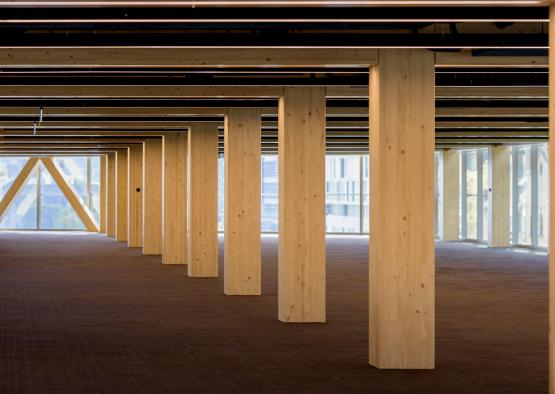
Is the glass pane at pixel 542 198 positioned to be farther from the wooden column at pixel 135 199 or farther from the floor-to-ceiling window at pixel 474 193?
the wooden column at pixel 135 199

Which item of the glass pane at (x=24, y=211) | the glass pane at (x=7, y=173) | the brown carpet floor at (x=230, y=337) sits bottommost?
the brown carpet floor at (x=230, y=337)

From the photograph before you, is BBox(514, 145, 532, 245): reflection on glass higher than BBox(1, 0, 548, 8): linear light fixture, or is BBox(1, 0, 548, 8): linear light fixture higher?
BBox(1, 0, 548, 8): linear light fixture

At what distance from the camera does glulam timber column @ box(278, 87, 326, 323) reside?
455 inches

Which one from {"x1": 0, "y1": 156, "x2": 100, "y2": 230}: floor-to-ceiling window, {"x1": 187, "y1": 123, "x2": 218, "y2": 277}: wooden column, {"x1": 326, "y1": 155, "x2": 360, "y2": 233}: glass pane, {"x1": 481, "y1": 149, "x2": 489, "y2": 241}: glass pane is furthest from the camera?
{"x1": 0, "y1": 156, "x2": 100, "y2": 230}: floor-to-ceiling window

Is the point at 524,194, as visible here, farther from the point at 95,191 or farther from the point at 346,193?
the point at 95,191

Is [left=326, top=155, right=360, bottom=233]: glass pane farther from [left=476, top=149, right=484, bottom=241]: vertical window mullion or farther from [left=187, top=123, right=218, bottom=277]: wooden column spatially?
[left=187, top=123, right=218, bottom=277]: wooden column

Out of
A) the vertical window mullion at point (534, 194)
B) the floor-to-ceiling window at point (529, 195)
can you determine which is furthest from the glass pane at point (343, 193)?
the vertical window mullion at point (534, 194)

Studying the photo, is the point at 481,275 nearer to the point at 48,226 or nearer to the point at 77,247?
the point at 77,247

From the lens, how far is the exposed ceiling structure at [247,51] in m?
6.66

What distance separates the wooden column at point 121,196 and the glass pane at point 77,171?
444 inches

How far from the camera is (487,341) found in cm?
1004

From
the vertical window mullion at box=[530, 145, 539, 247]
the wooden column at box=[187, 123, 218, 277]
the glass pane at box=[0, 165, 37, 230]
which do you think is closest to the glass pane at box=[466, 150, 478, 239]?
the vertical window mullion at box=[530, 145, 539, 247]

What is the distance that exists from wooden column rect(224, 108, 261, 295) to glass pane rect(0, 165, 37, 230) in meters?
29.6

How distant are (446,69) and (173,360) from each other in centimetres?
387
